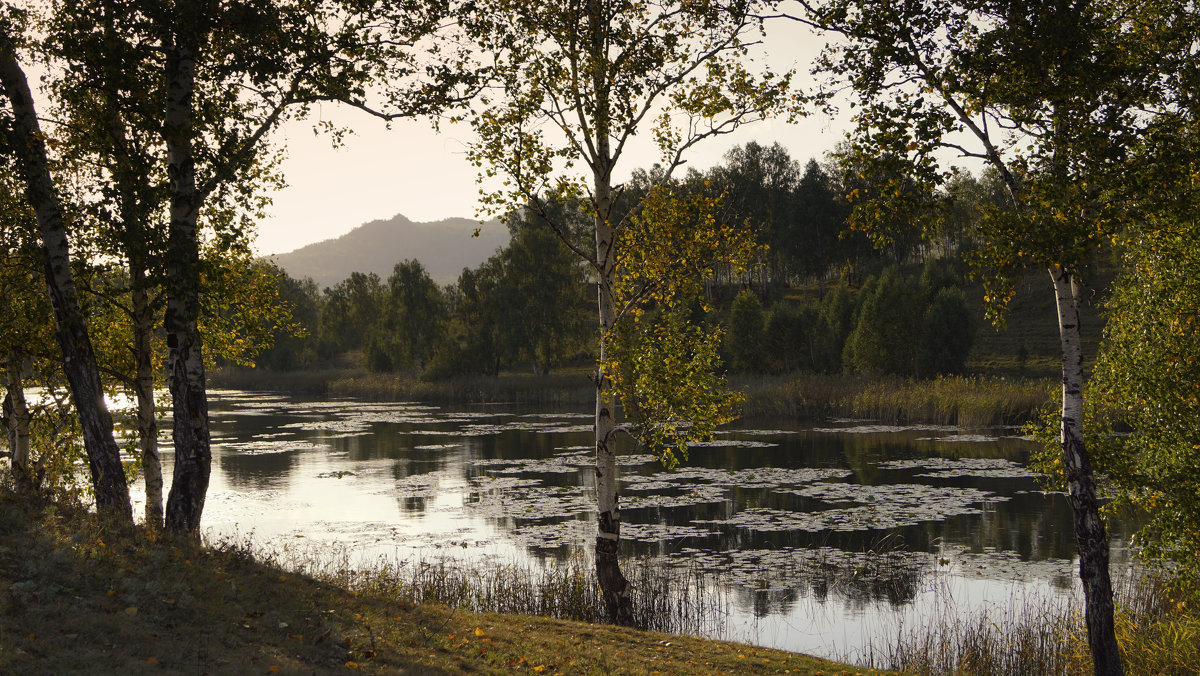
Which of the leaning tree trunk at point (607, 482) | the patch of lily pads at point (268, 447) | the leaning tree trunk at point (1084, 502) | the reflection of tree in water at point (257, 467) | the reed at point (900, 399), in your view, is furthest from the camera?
the reed at point (900, 399)

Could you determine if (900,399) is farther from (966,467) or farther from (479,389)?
(479,389)

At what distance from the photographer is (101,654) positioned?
274 inches

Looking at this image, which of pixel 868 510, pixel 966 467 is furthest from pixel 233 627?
pixel 966 467

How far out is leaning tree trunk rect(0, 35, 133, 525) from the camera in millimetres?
11531

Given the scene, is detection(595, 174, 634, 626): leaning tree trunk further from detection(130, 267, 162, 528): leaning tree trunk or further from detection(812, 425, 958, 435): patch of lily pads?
detection(812, 425, 958, 435): patch of lily pads

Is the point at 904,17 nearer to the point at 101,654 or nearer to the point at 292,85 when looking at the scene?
the point at 292,85

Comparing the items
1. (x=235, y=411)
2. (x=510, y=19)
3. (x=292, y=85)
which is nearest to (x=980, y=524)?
(x=510, y=19)

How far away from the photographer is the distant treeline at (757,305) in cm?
5681

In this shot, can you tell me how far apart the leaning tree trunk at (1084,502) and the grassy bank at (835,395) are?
1965 centimetres

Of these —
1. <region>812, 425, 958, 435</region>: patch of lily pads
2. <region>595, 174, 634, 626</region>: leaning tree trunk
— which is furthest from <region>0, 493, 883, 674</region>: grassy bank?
<region>812, 425, 958, 435</region>: patch of lily pads

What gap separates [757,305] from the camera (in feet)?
213

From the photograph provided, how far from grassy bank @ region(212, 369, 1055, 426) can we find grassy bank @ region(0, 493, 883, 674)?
23594 millimetres

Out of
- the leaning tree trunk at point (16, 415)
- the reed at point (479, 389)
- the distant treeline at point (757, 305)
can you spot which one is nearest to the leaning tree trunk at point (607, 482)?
the leaning tree trunk at point (16, 415)

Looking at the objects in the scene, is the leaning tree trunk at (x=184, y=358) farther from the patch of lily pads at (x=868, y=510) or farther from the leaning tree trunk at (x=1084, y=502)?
the patch of lily pads at (x=868, y=510)
